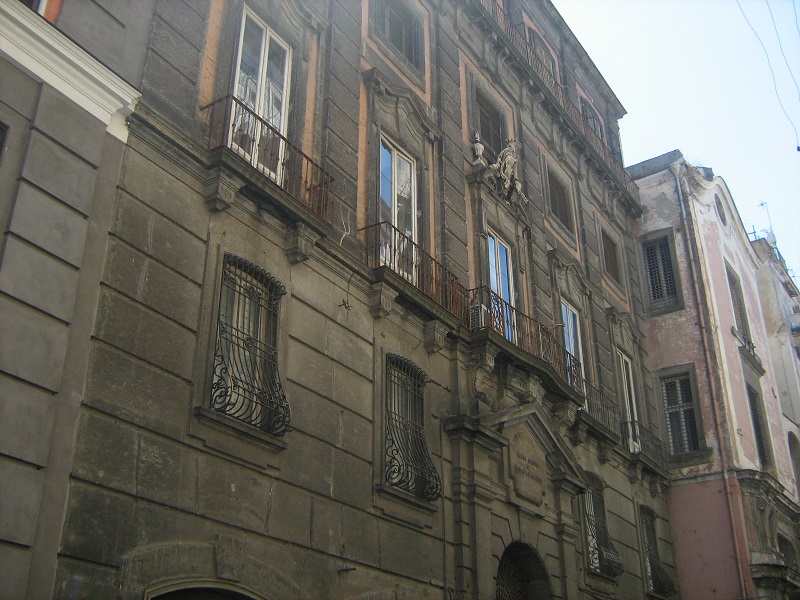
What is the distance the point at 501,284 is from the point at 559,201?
5.26 meters

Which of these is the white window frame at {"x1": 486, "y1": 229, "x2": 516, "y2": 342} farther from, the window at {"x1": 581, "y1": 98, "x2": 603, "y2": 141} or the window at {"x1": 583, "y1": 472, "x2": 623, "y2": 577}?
the window at {"x1": 581, "y1": 98, "x2": 603, "y2": 141}

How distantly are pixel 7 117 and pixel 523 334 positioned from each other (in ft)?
33.7

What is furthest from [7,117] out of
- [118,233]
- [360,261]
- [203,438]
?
[360,261]

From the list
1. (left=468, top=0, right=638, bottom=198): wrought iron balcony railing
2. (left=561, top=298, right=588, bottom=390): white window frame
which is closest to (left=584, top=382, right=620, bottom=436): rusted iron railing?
(left=561, top=298, right=588, bottom=390): white window frame

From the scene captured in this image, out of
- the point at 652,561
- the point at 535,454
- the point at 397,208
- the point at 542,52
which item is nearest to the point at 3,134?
the point at 397,208

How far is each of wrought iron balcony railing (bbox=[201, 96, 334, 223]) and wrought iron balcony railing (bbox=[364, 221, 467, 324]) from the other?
1028 mm

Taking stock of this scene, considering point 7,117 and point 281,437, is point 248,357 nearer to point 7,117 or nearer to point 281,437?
point 281,437

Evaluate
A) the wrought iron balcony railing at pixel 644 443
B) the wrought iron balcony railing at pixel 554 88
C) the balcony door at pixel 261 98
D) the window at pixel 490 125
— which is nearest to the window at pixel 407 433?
the balcony door at pixel 261 98

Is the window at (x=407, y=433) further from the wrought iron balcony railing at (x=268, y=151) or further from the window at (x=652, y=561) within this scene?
the window at (x=652, y=561)

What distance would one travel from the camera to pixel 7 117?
7.89 meters

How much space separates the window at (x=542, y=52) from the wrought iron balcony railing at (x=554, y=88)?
0.41 feet

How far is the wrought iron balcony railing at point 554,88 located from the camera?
20.0 metres

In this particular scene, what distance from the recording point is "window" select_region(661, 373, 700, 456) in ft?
73.7

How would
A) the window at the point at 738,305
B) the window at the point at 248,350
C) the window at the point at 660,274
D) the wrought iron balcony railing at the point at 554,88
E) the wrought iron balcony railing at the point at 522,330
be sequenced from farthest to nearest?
the window at the point at 738,305 → the window at the point at 660,274 → the wrought iron balcony railing at the point at 554,88 → the wrought iron balcony railing at the point at 522,330 → the window at the point at 248,350
